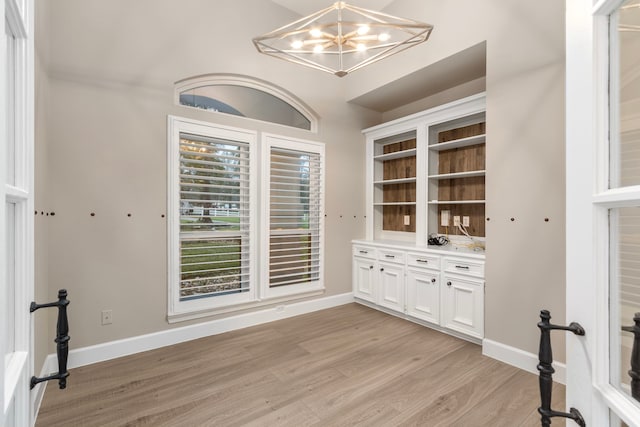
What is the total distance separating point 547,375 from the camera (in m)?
0.87

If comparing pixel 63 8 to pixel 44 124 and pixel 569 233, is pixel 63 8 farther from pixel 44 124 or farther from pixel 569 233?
pixel 569 233

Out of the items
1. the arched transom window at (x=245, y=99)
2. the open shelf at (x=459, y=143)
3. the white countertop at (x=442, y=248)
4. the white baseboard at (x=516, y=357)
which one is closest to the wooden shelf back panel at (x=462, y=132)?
the open shelf at (x=459, y=143)

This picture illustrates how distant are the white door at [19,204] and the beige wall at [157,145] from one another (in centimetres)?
206

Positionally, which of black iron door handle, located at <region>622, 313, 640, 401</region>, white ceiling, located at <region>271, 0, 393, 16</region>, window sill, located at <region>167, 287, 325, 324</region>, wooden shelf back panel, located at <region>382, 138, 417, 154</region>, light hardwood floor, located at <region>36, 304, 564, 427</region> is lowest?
light hardwood floor, located at <region>36, 304, 564, 427</region>

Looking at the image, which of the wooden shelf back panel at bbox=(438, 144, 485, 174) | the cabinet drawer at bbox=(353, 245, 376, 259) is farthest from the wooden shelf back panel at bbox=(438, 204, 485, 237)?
the cabinet drawer at bbox=(353, 245, 376, 259)

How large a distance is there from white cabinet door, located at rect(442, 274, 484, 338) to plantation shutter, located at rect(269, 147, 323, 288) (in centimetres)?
167

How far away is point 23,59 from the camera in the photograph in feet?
2.84

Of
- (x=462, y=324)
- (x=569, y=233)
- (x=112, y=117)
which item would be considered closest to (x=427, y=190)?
(x=462, y=324)

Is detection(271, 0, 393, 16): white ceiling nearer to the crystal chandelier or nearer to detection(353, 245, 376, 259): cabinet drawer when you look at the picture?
the crystal chandelier

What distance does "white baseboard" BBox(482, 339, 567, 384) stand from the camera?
7.89 ft

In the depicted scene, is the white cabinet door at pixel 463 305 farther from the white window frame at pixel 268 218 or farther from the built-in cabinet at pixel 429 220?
the white window frame at pixel 268 218

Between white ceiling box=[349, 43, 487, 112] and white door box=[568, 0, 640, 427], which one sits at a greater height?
white ceiling box=[349, 43, 487, 112]

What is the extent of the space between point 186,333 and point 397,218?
3159 millimetres

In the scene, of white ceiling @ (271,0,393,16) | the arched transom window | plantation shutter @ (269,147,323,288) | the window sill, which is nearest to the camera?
the window sill
